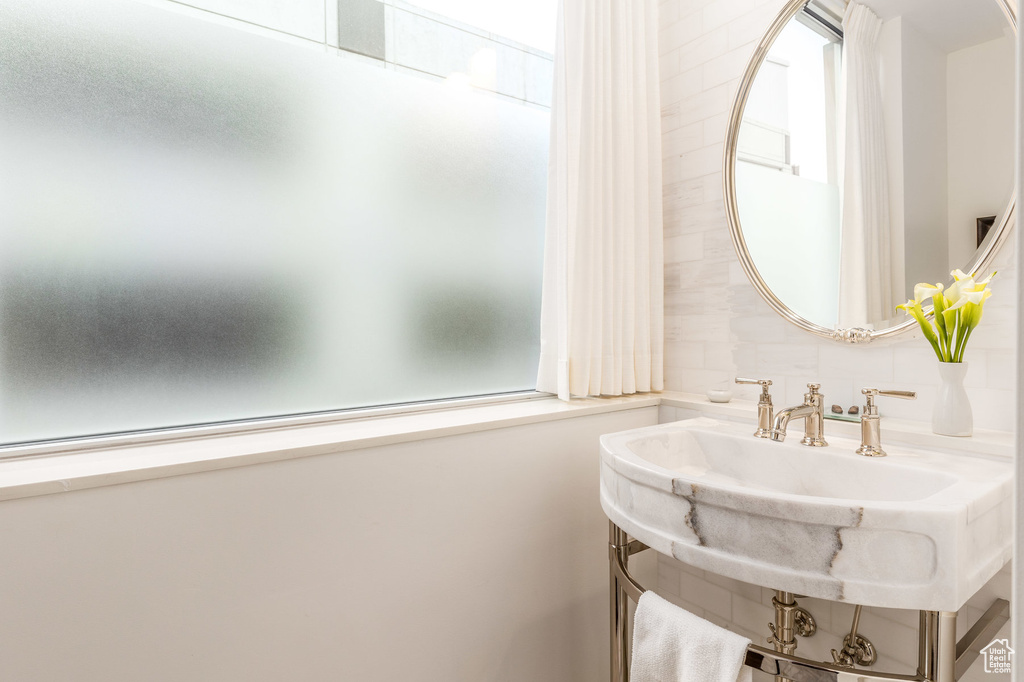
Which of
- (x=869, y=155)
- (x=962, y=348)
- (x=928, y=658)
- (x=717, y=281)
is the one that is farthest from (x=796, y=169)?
(x=928, y=658)

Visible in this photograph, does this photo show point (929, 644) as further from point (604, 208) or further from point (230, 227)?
point (230, 227)

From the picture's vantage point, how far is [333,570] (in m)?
0.96

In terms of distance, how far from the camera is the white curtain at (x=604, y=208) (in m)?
1.37

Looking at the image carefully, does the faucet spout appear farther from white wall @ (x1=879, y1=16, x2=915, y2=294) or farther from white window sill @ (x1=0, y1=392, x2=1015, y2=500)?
white wall @ (x1=879, y1=16, x2=915, y2=294)

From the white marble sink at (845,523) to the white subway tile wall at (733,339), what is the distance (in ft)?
0.66

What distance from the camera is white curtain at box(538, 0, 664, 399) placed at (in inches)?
54.0

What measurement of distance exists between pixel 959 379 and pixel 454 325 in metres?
1.07

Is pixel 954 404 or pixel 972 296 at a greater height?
pixel 972 296

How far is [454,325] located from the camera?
4.40 ft

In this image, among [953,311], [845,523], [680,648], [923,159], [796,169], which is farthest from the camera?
[796,169]

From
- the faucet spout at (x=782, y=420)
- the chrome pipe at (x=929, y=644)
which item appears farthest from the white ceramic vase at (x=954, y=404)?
→ the chrome pipe at (x=929, y=644)

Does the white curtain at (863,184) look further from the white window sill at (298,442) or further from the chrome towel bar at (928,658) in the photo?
the chrome towel bar at (928,658)

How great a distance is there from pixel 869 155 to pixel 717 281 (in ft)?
1.48

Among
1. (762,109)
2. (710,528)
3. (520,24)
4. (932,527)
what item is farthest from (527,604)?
(520,24)
